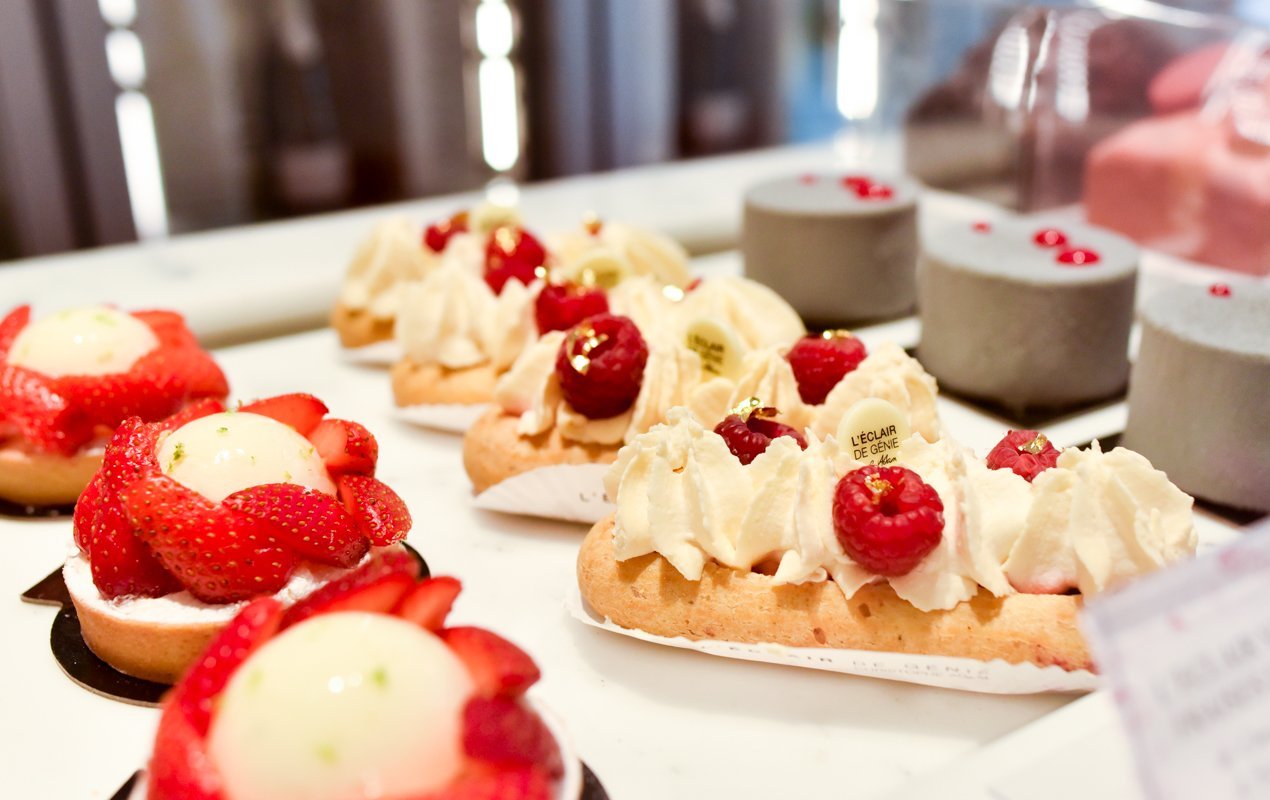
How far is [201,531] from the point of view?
1.39 metres

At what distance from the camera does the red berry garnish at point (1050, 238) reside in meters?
2.27

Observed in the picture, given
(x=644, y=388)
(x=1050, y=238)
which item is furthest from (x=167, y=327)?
(x=1050, y=238)

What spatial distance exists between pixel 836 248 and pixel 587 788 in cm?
161

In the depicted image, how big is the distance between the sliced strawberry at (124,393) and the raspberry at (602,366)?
0.65 meters

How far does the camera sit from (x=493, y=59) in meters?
4.47

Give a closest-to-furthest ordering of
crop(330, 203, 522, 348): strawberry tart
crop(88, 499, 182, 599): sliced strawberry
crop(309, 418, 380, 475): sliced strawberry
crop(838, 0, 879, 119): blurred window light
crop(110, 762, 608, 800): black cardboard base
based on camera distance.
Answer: crop(110, 762, 608, 800): black cardboard base → crop(88, 499, 182, 599): sliced strawberry → crop(309, 418, 380, 475): sliced strawberry → crop(330, 203, 522, 348): strawberry tart → crop(838, 0, 879, 119): blurred window light

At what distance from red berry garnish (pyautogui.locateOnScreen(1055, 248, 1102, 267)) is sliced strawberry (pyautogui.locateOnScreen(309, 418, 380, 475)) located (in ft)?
4.29

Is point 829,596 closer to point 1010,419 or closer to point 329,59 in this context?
point 1010,419

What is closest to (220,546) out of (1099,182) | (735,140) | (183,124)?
(1099,182)

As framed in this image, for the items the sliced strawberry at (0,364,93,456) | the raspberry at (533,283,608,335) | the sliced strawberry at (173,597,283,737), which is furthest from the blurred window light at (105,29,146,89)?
the sliced strawberry at (173,597,283,737)

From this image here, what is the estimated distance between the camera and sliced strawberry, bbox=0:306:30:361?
78.1 inches

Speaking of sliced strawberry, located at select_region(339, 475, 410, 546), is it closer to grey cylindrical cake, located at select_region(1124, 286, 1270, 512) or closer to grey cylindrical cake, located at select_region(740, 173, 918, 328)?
grey cylindrical cake, located at select_region(1124, 286, 1270, 512)

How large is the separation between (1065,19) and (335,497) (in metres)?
2.16

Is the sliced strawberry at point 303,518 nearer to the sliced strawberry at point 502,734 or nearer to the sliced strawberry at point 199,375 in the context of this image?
the sliced strawberry at point 502,734
